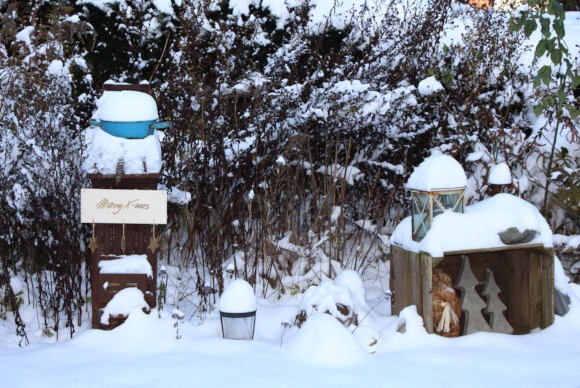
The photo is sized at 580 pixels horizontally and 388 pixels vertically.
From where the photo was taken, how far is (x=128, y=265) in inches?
103

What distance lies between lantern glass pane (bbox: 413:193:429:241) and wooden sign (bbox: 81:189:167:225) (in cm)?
136

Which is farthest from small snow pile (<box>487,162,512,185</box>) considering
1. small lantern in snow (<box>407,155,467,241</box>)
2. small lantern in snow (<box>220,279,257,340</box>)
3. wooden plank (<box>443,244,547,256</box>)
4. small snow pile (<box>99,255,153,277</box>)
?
small snow pile (<box>99,255,153,277</box>)

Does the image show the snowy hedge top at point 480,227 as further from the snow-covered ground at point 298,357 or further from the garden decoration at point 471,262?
the snow-covered ground at point 298,357

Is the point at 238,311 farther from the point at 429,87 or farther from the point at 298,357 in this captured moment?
the point at 429,87

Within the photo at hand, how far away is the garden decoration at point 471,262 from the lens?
2.53 metres

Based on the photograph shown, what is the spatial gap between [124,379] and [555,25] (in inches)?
107

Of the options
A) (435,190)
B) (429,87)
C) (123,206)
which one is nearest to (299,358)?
(435,190)

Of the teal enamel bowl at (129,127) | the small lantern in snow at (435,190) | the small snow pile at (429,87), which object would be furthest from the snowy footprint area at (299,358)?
the small snow pile at (429,87)

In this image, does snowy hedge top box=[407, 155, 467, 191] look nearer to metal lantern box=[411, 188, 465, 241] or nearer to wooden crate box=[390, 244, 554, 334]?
metal lantern box=[411, 188, 465, 241]

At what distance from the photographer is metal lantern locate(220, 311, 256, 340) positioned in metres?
2.54

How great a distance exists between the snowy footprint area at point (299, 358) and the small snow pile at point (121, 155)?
0.79 meters

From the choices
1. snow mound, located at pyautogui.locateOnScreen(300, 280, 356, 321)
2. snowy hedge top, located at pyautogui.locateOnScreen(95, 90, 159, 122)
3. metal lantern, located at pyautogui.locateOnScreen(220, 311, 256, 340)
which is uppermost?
snowy hedge top, located at pyautogui.locateOnScreen(95, 90, 159, 122)

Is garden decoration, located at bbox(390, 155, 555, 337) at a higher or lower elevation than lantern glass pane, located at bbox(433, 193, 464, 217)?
lower

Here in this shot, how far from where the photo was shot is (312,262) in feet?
11.6
